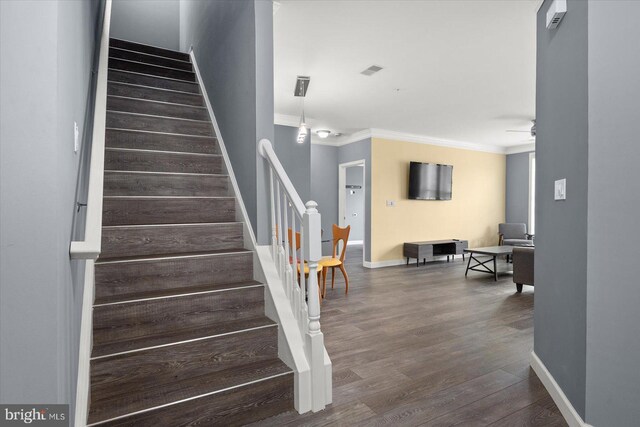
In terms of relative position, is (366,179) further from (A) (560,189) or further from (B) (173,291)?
(B) (173,291)

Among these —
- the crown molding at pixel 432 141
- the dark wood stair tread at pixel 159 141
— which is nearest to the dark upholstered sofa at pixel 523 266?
the crown molding at pixel 432 141

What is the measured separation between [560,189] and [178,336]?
2306mm

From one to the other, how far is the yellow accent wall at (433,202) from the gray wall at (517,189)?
146 millimetres

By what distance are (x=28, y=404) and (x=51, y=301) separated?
0.29 metres

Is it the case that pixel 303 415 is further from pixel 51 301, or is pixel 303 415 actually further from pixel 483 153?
pixel 483 153

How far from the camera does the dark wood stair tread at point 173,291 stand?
80.1 inches

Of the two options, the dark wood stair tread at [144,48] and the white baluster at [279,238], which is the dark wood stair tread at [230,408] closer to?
the white baluster at [279,238]

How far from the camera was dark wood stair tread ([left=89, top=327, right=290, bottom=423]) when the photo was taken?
5.55ft

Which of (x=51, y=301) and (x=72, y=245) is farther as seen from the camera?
(x=72, y=245)

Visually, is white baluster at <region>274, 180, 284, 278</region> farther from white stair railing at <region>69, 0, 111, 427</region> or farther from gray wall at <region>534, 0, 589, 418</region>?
gray wall at <region>534, 0, 589, 418</region>

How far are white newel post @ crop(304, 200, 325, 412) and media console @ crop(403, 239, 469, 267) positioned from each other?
17.5 ft

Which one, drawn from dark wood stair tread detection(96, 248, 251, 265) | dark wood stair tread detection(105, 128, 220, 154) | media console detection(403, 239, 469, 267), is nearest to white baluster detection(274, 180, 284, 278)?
dark wood stair tread detection(96, 248, 251, 265)

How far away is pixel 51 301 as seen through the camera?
108 centimetres

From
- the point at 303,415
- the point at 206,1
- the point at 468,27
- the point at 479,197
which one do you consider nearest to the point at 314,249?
the point at 303,415
